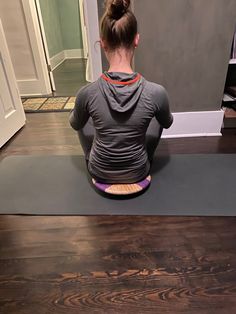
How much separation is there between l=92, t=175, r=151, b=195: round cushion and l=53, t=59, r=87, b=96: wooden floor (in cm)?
237

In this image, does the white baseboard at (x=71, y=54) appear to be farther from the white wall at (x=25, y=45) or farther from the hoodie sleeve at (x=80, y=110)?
the hoodie sleeve at (x=80, y=110)

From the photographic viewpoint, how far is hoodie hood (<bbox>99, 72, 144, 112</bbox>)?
3.65 feet

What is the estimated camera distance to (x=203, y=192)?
147cm

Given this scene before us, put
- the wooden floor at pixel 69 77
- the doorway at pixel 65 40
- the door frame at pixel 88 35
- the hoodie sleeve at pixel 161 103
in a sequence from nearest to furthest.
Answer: the hoodie sleeve at pixel 161 103 < the door frame at pixel 88 35 < the wooden floor at pixel 69 77 < the doorway at pixel 65 40

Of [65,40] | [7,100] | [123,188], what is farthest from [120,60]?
[65,40]

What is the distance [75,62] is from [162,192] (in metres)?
5.22

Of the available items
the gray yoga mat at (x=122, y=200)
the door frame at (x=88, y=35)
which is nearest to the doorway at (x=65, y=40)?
the door frame at (x=88, y=35)

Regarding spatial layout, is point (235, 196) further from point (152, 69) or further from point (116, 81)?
point (152, 69)

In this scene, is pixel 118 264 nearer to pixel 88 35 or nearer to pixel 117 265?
pixel 117 265

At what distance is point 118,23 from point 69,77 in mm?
3612

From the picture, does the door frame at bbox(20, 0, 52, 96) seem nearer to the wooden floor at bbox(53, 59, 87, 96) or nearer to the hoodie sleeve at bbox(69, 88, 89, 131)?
the wooden floor at bbox(53, 59, 87, 96)

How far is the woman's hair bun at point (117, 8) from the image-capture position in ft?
3.27

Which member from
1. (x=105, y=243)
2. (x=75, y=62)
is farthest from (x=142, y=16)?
(x=75, y=62)

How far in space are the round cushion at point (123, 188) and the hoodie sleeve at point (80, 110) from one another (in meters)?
0.40
